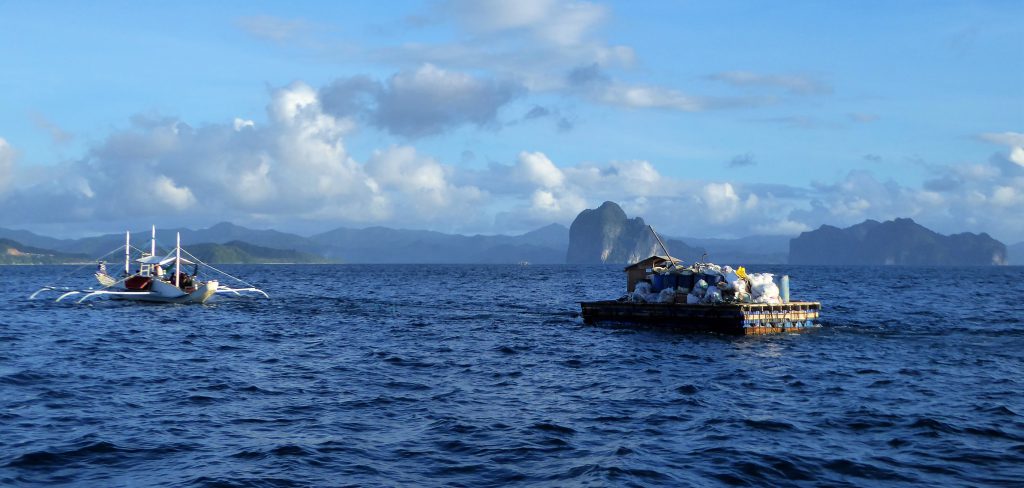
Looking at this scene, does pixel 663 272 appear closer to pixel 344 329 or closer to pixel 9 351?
pixel 344 329

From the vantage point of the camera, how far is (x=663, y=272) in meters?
55.2

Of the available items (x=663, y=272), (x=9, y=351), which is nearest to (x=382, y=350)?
(x=9, y=351)

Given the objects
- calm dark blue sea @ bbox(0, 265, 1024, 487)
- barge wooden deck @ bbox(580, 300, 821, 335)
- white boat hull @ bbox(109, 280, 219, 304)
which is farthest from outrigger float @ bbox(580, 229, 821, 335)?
white boat hull @ bbox(109, 280, 219, 304)

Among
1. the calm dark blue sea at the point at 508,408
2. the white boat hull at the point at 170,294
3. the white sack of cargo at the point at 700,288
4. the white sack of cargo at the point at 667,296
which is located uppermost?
the white sack of cargo at the point at 700,288

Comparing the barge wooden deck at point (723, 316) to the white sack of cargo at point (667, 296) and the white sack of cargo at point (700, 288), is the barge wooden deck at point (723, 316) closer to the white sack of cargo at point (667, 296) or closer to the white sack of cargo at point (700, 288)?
the white sack of cargo at point (667, 296)

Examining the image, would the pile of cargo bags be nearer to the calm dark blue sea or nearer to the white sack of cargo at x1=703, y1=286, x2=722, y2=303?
the white sack of cargo at x1=703, y1=286, x2=722, y2=303

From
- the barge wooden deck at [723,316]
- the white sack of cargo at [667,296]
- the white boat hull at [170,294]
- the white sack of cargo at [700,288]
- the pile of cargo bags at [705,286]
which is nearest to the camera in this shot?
the barge wooden deck at [723,316]

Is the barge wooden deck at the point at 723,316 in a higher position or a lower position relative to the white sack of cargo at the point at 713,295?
lower

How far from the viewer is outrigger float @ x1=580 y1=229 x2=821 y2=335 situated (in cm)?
4834

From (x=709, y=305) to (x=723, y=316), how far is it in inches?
45.4

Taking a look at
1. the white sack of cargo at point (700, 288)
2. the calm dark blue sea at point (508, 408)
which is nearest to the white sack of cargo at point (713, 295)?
the white sack of cargo at point (700, 288)

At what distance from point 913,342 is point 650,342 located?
14.7 meters

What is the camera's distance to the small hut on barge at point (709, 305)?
159 feet

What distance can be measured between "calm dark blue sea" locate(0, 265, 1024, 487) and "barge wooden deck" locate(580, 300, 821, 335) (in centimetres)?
176
